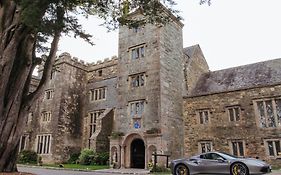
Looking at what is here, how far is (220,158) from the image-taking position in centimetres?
1054

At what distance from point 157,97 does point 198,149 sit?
5.00 meters

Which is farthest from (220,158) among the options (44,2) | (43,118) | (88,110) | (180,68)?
(43,118)

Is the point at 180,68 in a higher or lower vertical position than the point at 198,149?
higher

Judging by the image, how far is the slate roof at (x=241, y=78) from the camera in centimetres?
1908

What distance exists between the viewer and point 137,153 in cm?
1994

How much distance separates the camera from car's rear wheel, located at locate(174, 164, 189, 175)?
448 inches

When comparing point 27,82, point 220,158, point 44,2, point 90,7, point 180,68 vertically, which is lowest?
point 220,158

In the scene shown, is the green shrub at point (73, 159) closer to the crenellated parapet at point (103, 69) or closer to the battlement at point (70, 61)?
the crenellated parapet at point (103, 69)

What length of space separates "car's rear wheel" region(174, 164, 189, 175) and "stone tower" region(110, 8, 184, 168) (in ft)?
20.7

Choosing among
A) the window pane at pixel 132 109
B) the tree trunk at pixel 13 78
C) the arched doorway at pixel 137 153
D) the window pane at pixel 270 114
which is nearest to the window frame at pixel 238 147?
the window pane at pixel 270 114

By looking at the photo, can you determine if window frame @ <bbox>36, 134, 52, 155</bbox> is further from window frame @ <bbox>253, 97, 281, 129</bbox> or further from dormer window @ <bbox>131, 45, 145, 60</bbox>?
window frame @ <bbox>253, 97, 281, 129</bbox>

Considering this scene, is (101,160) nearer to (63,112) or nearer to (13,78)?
(63,112)

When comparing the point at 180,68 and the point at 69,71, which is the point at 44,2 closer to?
the point at 180,68

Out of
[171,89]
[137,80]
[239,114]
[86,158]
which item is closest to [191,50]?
[171,89]
